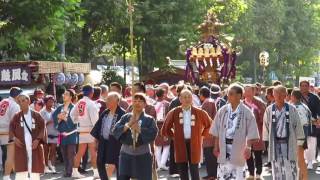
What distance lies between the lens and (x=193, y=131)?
35.2ft

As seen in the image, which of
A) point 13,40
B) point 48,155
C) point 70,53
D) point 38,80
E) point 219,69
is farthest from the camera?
point 70,53

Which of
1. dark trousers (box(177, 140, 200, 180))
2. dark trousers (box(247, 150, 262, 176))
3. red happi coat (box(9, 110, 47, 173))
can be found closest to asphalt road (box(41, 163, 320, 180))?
dark trousers (box(247, 150, 262, 176))

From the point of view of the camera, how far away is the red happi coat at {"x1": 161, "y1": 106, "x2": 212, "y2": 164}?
35.1 feet

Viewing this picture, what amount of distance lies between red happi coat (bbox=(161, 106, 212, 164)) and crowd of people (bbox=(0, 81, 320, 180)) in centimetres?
2

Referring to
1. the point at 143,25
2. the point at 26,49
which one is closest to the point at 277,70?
the point at 143,25

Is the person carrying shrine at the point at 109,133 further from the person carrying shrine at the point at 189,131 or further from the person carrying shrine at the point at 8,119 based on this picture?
the person carrying shrine at the point at 8,119

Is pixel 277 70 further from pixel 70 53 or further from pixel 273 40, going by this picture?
pixel 70 53

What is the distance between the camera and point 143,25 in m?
32.6

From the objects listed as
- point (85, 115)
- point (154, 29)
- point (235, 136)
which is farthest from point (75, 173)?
point (154, 29)

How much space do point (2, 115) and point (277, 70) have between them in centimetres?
4133

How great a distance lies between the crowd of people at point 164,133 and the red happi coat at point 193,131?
2 cm

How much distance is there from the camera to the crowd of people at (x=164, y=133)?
9.24 metres

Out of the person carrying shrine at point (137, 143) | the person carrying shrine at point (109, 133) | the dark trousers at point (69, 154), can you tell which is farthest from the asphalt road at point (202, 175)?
the person carrying shrine at point (137, 143)

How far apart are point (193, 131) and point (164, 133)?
0.50 meters
